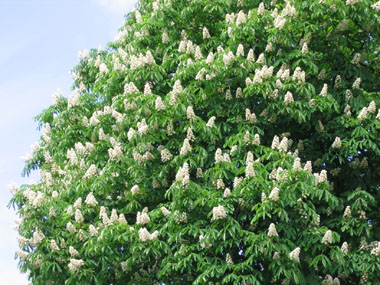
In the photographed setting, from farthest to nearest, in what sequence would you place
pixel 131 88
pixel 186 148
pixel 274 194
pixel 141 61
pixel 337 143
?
1. pixel 141 61
2. pixel 131 88
3. pixel 337 143
4. pixel 186 148
5. pixel 274 194

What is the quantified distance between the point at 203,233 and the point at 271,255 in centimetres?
106

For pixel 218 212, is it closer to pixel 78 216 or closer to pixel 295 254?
pixel 295 254

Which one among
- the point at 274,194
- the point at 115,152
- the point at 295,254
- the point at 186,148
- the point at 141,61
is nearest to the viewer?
the point at 274,194

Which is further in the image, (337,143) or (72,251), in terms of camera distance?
(337,143)

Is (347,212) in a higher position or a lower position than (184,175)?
lower

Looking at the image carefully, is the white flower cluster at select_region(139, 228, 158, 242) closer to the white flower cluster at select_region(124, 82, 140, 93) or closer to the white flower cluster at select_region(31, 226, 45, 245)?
the white flower cluster at select_region(31, 226, 45, 245)

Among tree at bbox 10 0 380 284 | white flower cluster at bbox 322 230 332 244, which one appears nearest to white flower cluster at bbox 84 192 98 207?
tree at bbox 10 0 380 284

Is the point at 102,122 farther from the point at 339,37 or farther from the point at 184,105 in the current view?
the point at 339,37

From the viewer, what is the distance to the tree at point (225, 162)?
8734 millimetres

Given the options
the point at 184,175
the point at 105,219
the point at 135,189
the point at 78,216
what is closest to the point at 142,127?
the point at 135,189

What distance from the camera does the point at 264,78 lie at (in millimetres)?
9625

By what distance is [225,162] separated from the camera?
9.02 m

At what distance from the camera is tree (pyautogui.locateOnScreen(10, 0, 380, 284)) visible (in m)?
8.73

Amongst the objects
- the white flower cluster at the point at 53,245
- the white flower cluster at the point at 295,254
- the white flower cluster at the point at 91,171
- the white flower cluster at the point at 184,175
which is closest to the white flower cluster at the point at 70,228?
the white flower cluster at the point at 53,245
